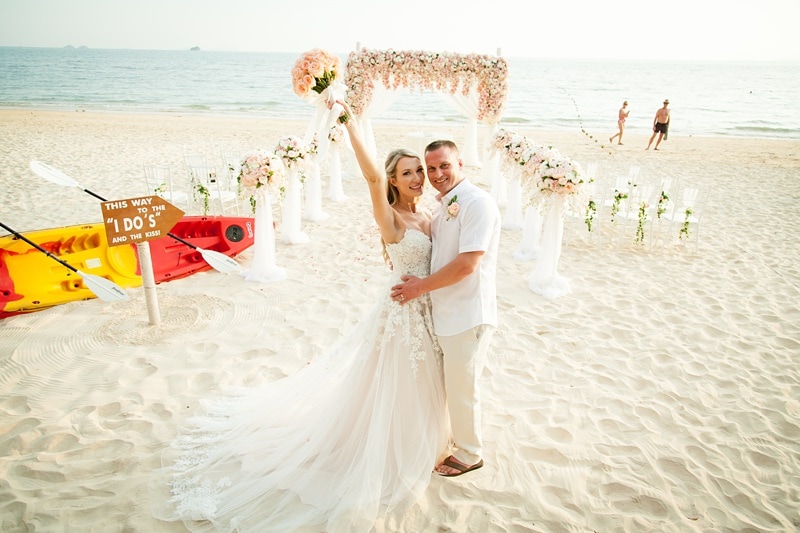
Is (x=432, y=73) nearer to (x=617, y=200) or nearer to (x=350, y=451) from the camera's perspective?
(x=617, y=200)

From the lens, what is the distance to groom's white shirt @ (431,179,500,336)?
2.49 metres

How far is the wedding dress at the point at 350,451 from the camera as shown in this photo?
8.70 ft

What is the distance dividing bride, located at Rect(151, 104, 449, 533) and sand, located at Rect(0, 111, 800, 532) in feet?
0.88

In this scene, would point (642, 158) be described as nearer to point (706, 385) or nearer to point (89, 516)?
point (706, 385)

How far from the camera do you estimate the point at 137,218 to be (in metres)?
4.32

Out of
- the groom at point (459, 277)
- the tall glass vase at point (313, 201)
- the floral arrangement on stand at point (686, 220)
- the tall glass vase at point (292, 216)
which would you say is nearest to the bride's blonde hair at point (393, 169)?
the groom at point (459, 277)

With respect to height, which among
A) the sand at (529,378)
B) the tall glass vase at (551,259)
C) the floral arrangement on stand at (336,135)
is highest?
the floral arrangement on stand at (336,135)

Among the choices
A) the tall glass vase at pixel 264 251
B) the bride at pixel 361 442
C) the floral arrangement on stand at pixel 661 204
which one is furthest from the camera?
the floral arrangement on stand at pixel 661 204

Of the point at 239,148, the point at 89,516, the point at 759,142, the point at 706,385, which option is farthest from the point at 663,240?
the point at 759,142

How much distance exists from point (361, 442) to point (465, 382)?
0.79 m

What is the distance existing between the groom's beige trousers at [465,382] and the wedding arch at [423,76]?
9.34 metres

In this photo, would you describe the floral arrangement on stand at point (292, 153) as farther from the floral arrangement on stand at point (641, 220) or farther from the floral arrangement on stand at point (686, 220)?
the floral arrangement on stand at point (686, 220)

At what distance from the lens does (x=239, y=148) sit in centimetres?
1577

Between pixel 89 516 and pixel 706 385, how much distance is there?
16.8 feet
